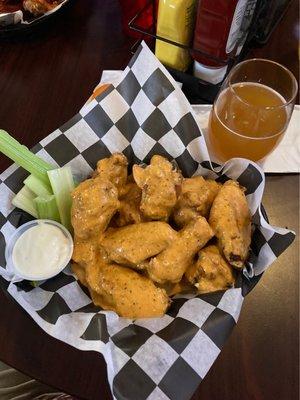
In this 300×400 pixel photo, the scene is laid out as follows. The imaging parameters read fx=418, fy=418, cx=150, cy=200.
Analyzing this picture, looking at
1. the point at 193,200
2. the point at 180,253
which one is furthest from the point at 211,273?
the point at 193,200

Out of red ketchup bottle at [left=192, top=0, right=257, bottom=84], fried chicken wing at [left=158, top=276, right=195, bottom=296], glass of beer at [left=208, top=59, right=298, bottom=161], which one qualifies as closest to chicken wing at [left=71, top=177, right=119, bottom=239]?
fried chicken wing at [left=158, top=276, right=195, bottom=296]

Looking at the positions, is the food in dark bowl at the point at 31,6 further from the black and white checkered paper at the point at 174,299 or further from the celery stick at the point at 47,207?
the celery stick at the point at 47,207

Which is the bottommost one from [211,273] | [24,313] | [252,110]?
[24,313]

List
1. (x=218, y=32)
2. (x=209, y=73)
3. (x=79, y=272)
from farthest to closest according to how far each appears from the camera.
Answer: (x=209, y=73) → (x=218, y=32) → (x=79, y=272)

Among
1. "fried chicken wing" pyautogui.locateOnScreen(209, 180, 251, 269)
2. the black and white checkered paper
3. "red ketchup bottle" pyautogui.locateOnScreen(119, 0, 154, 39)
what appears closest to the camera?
the black and white checkered paper

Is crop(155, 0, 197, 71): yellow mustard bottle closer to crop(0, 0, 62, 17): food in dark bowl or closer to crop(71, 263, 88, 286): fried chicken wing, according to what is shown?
crop(0, 0, 62, 17): food in dark bowl

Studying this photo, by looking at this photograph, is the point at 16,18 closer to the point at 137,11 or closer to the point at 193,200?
the point at 137,11

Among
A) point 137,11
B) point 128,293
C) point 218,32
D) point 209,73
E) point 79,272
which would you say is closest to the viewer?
point 128,293
